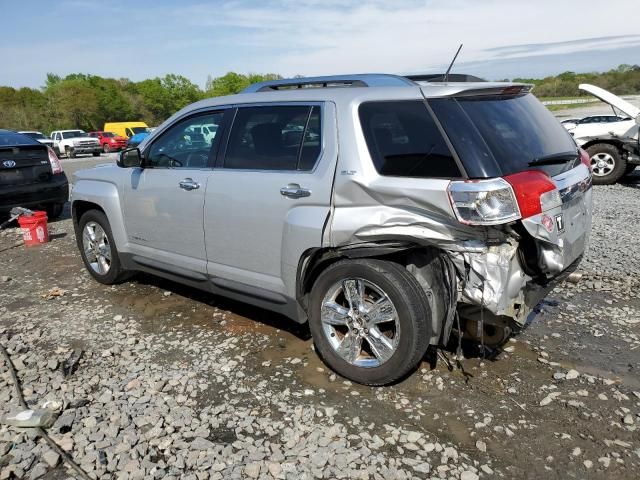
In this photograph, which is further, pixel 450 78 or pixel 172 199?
pixel 172 199

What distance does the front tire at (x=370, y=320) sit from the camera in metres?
3.11

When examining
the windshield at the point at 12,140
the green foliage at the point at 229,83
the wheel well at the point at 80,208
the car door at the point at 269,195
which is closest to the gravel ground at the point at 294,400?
the car door at the point at 269,195

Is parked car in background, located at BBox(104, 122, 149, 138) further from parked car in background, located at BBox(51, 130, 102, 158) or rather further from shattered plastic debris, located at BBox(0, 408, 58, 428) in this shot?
shattered plastic debris, located at BBox(0, 408, 58, 428)

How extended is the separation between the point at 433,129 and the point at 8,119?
60.0m

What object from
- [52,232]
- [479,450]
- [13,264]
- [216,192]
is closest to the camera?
[479,450]

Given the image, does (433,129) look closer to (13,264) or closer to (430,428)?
(430,428)

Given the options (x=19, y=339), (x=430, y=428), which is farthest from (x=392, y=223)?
(x=19, y=339)

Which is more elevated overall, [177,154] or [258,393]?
[177,154]

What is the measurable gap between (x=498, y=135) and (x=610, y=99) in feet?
23.4

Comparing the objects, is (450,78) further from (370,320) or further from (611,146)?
(611,146)

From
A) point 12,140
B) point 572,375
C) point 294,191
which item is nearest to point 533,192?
point 572,375

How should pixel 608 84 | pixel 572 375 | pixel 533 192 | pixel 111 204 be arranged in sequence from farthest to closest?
pixel 608 84, pixel 111 204, pixel 572 375, pixel 533 192

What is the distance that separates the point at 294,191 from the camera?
3.47m

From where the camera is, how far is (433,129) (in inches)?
119
